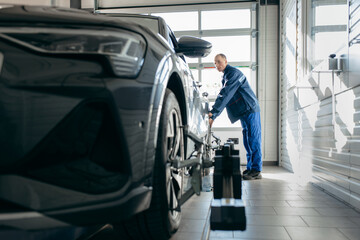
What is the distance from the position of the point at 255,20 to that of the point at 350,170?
5.15 m

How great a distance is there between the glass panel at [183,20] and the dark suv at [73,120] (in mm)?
6437

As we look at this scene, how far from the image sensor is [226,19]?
718cm

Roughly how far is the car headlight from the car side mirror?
0.85 m

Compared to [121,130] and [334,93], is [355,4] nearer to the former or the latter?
[334,93]

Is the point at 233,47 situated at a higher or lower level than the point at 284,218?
higher

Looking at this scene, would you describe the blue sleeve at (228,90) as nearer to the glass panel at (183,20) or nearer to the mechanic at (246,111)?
the mechanic at (246,111)

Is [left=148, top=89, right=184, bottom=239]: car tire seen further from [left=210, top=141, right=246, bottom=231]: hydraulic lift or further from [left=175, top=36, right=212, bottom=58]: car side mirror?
[left=175, top=36, right=212, bottom=58]: car side mirror

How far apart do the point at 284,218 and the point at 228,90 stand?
2075mm

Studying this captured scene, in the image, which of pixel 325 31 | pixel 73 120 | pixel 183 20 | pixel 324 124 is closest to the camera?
pixel 73 120

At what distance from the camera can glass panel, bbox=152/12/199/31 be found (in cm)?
728

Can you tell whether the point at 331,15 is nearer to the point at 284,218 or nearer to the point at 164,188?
the point at 284,218

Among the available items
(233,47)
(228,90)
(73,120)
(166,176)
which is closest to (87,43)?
(73,120)

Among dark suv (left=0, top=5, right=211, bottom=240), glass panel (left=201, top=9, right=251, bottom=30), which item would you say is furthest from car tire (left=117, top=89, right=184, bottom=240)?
glass panel (left=201, top=9, right=251, bottom=30)

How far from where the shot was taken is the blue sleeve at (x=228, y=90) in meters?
3.73
